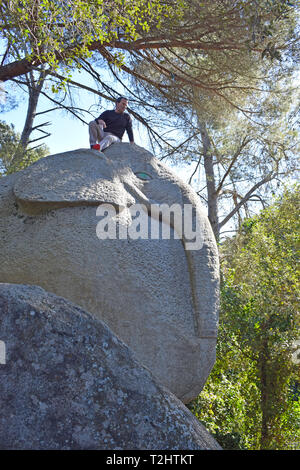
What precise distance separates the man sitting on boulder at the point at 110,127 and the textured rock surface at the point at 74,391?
2735mm

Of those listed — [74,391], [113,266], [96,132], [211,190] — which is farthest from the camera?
[211,190]

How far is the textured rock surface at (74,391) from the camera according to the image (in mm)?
1213

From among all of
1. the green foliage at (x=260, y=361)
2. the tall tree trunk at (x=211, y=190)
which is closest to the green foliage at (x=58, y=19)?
the green foliage at (x=260, y=361)

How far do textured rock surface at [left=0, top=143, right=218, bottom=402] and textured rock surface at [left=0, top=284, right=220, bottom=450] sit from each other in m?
1.52

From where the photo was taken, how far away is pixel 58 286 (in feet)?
9.66

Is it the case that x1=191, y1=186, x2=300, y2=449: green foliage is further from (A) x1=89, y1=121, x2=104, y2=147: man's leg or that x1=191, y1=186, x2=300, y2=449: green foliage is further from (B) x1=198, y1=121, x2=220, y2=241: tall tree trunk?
(A) x1=89, y1=121, x2=104, y2=147: man's leg

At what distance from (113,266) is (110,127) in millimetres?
1820

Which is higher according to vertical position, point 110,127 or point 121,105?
point 121,105

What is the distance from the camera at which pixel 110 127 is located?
429 cm

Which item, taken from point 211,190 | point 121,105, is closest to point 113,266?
point 121,105

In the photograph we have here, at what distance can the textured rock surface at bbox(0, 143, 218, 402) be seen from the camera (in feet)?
9.66

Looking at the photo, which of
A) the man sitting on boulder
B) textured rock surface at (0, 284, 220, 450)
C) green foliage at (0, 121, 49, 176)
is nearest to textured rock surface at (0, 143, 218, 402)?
the man sitting on boulder

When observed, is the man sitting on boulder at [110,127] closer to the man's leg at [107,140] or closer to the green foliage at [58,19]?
the man's leg at [107,140]

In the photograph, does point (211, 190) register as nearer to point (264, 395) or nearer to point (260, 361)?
point (260, 361)
